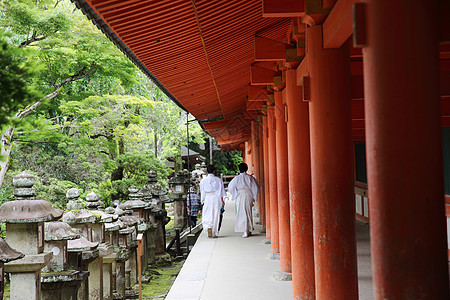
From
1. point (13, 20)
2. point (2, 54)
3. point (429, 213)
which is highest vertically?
point (13, 20)

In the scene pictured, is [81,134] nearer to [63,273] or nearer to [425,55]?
[63,273]

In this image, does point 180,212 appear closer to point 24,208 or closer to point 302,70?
point 24,208

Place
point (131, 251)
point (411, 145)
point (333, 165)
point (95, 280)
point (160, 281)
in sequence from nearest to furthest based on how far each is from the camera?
point (411, 145) → point (333, 165) → point (95, 280) → point (131, 251) → point (160, 281)

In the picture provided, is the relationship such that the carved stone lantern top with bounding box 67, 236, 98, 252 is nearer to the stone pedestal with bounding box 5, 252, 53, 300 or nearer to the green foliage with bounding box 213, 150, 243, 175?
the stone pedestal with bounding box 5, 252, 53, 300

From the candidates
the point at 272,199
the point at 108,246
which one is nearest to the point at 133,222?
the point at 108,246

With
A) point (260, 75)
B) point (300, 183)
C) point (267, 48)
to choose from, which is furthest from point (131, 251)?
point (267, 48)

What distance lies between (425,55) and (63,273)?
4.92 meters

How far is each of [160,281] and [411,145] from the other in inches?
429

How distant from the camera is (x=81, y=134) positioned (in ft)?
48.2

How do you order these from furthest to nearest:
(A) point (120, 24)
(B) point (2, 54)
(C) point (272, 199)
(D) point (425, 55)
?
1. (C) point (272, 199)
2. (A) point (120, 24)
3. (D) point (425, 55)
4. (B) point (2, 54)

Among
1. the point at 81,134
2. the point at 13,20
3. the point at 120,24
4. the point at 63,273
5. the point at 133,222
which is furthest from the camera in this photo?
the point at 81,134

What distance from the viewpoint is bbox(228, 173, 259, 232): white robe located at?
11188 millimetres

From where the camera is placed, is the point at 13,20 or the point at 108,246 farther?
the point at 13,20

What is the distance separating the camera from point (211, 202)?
1157 centimetres
